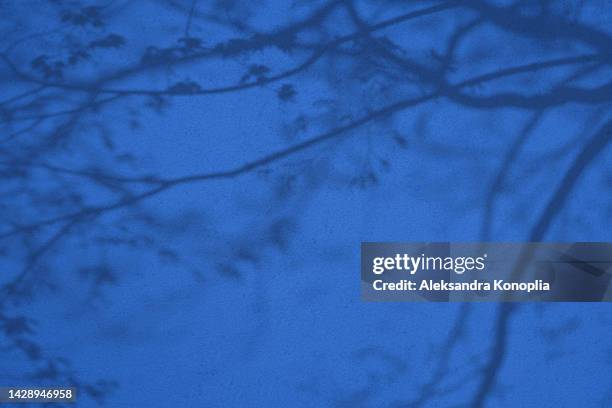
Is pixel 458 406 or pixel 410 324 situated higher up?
pixel 410 324

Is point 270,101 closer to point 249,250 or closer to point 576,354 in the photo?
point 249,250

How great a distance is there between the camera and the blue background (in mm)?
2791

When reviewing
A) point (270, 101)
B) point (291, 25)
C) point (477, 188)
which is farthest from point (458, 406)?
point (291, 25)

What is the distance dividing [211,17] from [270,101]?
19.0 inches

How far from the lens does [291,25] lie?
9.18 feet

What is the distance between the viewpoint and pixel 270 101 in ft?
9.19

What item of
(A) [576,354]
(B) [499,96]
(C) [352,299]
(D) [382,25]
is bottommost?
(A) [576,354]

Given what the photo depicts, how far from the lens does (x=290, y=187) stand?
279 centimetres

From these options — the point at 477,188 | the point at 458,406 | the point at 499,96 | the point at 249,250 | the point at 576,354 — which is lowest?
the point at 458,406

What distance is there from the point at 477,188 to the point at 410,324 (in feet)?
2.33

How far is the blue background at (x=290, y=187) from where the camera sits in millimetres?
2791

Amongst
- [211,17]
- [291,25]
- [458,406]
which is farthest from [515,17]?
[458,406]

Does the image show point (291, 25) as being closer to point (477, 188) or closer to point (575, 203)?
point (477, 188)

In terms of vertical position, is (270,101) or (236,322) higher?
(270,101)
